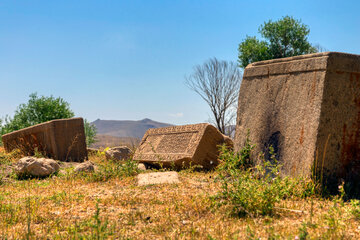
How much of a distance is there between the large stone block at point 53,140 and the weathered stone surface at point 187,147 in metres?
Result: 2.09

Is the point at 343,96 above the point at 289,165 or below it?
above

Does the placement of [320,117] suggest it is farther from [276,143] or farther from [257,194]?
[257,194]

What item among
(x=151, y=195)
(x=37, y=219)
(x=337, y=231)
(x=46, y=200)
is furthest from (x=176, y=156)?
(x=337, y=231)

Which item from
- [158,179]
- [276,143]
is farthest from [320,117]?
[158,179]

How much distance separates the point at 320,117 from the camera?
166 inches

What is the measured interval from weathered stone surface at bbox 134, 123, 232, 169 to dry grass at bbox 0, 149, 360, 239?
1.55 metres

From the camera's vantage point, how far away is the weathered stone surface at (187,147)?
657 cm

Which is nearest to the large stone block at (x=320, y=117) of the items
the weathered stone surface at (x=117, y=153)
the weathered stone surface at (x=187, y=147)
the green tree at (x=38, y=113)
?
the weathered stone surface at (x=187, y=147)

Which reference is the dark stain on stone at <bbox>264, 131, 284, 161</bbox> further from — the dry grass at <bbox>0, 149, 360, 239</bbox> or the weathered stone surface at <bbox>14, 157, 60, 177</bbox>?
the weathered stone surface at <bbox>14, 157, 60, 177</bbox>

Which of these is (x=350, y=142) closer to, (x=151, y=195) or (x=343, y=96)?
(x=343, y=96)

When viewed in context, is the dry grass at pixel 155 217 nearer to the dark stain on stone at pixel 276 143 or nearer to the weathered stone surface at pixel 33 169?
the dark stain on stone at pixel 276 143

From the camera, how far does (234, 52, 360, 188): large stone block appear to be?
4266 mm

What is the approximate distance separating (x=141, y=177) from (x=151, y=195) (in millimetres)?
1261

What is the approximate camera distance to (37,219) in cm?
346
